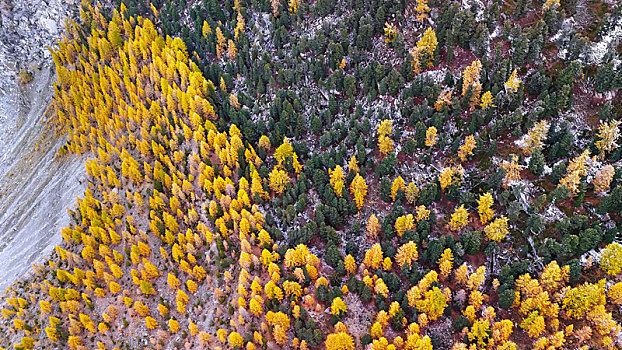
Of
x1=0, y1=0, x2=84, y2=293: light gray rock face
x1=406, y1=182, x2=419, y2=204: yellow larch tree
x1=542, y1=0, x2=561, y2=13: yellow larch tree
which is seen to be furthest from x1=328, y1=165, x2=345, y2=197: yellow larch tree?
x1=0, y1=0, x2=84, y2=293: light gray rock face

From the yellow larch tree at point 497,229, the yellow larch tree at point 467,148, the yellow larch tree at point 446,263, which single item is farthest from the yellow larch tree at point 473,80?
the yellow larch tree at point 446,263

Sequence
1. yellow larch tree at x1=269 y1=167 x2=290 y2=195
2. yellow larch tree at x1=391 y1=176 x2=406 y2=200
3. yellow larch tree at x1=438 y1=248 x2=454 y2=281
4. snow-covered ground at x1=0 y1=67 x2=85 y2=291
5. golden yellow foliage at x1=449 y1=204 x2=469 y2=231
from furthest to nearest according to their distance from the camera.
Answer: snow-covered ground at x1=0 y1=67 x2=85 y2=291
yellow larch tree at x1=269 y1=167 x2=290 y2=195
yellow larch tree at x1=391 y1=176 x2=406 y2=200
golden yellow foliage at x1=449 y1=204 x2=469 y2=231
yellow larch tree at x1=438 y1=248 x2=454 y2=281

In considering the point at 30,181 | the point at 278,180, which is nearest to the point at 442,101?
the point at 278,180

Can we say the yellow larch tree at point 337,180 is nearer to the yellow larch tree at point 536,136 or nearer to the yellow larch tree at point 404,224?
the yellow larch tree at point 404,224

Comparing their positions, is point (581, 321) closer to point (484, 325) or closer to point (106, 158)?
point (484, 325)

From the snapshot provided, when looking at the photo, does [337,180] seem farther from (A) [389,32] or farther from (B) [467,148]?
(A) [389,32]

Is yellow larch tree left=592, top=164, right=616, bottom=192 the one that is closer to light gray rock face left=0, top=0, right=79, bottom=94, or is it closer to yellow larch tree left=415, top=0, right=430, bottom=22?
yellow larch tree left=415, top=0, right=430, bottom=22

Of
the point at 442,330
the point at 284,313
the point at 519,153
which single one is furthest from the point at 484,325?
the point at 519,153
